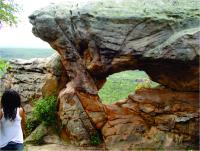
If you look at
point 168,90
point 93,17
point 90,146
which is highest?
point 93,17

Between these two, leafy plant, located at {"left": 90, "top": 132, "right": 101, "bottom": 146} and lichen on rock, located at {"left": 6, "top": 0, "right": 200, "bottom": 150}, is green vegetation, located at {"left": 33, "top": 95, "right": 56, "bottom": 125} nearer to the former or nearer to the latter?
lichen on rock, located at {"left": 6, "top": 0, "right": 200, "bottom": 150}

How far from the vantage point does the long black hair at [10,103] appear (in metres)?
7.55

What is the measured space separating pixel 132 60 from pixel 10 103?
8.05 meters

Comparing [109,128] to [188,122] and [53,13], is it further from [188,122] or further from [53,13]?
[53,13]

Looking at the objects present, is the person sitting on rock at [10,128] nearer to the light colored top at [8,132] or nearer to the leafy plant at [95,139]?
the light colored top at [8,132]

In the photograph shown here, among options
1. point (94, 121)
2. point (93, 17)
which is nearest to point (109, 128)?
point (94, 121)

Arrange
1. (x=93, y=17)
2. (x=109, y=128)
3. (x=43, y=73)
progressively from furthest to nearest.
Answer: (x=43, y=73)
(x=109, y=128)
(x=93, y=17)

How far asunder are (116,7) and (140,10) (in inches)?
35.5

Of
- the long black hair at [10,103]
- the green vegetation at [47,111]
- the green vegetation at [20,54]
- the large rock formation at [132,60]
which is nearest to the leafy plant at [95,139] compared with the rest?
the large rock formation at [132,60]

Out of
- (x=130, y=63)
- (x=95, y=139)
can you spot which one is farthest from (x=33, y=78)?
(x=130, y=63)

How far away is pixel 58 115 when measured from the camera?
17.3m

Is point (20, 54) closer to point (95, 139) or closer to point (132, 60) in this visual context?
point (95, 139)

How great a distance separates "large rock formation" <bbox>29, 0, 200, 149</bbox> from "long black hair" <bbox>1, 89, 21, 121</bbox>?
7690 millimetres

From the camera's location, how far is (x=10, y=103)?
7.68 metres
